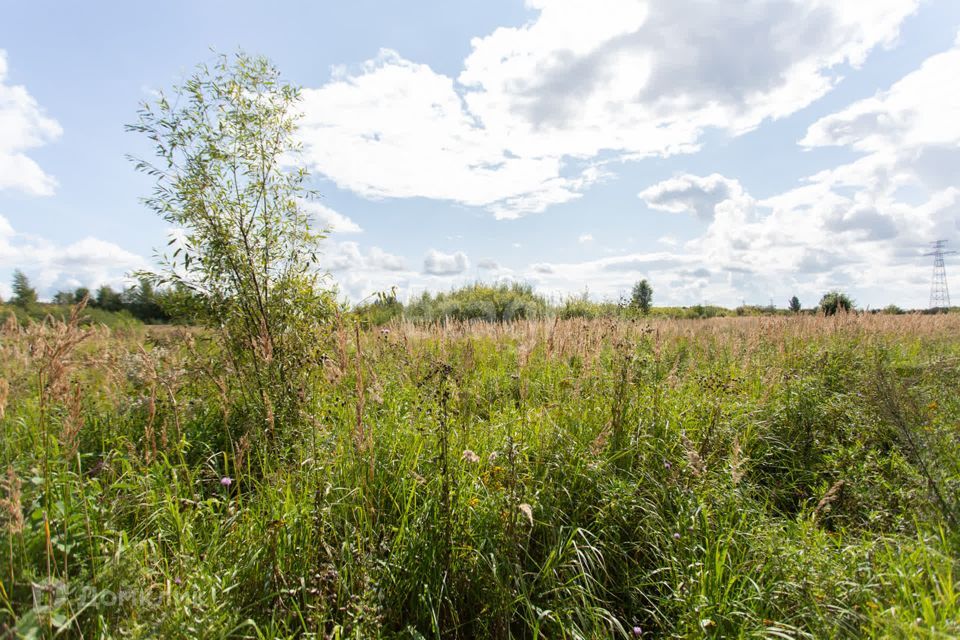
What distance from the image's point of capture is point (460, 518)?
255 centimetres

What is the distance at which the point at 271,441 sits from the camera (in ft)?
10.5

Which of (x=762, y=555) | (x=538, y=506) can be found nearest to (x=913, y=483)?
(x=762, y=555)

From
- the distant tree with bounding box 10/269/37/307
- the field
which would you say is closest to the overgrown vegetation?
the field

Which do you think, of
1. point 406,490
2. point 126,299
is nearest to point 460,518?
point 406,490

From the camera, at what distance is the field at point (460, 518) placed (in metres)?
1.91

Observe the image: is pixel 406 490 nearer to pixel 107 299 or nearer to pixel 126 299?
pixel 126 299

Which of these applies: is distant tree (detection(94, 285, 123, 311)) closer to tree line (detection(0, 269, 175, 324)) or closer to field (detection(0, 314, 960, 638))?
tree line (detection(0, 269, 175, 324))

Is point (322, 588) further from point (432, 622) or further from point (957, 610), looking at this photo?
point (957, 610)

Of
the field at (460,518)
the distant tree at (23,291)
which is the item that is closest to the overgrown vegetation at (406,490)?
the field at (460,518)

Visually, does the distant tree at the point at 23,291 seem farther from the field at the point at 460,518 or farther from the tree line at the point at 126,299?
the field at the point at 460,518

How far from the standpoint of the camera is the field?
75.3 inches

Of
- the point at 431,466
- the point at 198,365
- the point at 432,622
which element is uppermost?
the point at 198,365

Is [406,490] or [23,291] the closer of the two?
[406,490]

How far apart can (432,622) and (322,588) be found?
53cm
